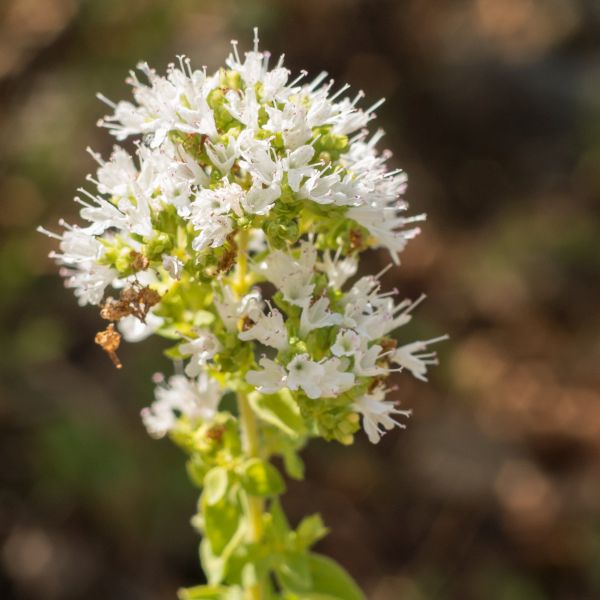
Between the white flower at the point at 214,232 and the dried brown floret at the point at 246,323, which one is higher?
the white flower at the point at 214,232

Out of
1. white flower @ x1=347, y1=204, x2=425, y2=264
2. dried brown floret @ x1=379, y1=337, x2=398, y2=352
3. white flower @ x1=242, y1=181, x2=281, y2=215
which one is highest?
white flower @ x1=242, y1=181, x2=281, y2=215

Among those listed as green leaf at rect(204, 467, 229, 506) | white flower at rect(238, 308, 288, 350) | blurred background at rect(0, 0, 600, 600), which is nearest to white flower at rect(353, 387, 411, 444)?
white flower at rect(238, 308, 288, 350)

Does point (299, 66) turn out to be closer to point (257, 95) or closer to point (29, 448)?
point (29, 448)

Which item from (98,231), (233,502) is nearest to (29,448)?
(233,502)

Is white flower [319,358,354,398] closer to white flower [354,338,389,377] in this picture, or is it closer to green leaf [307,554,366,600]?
white flower [354,338,389,377]

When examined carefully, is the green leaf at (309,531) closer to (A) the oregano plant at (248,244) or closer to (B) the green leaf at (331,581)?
(B) the green leaf at (331,581)

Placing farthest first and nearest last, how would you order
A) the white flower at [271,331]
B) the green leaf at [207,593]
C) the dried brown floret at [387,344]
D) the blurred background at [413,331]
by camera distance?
the blurred background at [413,331] < the green leaf at [207,593] < the dried brown floret at [387,344] < the white flower at [271,331]

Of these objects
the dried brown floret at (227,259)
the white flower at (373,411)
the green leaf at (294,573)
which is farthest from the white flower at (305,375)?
the green leaf at (294,573)
